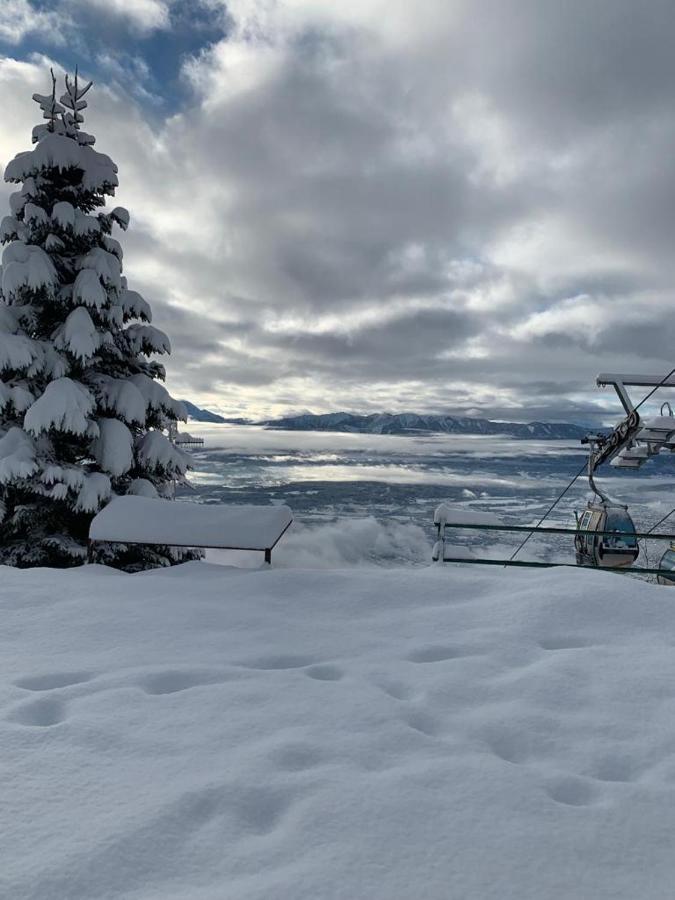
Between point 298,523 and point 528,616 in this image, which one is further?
point 298,523

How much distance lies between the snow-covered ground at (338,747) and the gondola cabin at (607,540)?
1328cm

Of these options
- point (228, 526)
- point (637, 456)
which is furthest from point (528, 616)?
point (637, 456)

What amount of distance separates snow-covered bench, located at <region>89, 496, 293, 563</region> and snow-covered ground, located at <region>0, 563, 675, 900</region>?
1299 mm

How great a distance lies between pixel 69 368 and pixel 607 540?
55.1ft

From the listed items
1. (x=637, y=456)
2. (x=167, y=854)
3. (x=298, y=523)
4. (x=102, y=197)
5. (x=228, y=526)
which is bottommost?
(x=298, y=523)

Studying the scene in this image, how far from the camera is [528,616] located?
5098 mm

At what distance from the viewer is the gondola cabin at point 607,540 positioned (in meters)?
17.5

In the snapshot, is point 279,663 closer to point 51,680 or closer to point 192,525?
point 51,680

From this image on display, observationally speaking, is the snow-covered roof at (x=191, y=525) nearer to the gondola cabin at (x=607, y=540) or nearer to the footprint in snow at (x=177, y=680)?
the footprint in snow at (x=177, y=680)

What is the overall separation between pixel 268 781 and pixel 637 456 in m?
14.0

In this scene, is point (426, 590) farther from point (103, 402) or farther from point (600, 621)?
point (103, 402)

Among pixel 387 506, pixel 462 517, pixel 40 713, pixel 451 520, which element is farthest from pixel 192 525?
pixel 387 506

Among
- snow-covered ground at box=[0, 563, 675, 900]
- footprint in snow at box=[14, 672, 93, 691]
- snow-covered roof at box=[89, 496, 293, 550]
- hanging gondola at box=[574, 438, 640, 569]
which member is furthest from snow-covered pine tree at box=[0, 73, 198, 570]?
hanging gondola at box=[574, 438, 640, 569]

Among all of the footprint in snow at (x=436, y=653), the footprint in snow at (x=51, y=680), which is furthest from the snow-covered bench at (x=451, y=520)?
the footprint in snow at (x=51, y=680)
